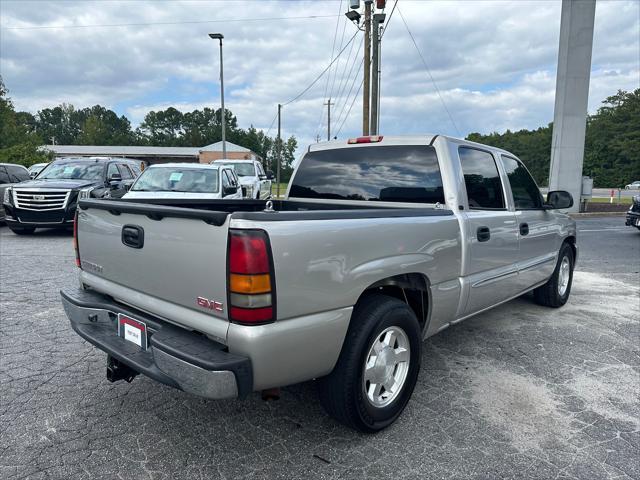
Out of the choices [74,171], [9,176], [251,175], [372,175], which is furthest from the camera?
[251,175]

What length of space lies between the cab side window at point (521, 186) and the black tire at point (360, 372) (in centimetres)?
227

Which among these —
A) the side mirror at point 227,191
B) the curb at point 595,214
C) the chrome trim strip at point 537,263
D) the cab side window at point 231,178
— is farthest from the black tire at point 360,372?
the curb at point 595,214

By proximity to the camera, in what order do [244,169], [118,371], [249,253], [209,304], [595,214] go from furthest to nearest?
[595,214], [244,169], [118,371], [209,304], [249,253]

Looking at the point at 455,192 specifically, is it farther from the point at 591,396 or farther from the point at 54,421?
the point at 54,421

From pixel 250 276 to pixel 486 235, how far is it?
7.54 ft

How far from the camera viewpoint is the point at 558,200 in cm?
486


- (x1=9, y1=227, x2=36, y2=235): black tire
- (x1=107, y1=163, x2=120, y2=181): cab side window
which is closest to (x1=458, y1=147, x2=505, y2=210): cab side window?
(x1=107, y1=163, x2=120, y2=181): cab side window

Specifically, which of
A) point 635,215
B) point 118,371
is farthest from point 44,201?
point 635,215

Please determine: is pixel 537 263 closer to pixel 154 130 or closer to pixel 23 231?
pixel 23 231

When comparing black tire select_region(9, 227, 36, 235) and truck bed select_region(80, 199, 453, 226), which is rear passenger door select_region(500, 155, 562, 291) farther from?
black tire select_region(9, 227, 36, 235)

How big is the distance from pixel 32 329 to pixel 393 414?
3.61 m

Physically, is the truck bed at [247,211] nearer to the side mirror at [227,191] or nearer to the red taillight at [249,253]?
the red taillight at [249,253]

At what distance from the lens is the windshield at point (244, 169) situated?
1873 centimetres

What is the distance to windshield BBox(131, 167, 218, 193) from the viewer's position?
31.8ft
